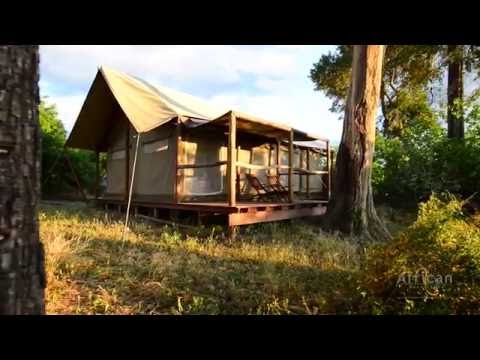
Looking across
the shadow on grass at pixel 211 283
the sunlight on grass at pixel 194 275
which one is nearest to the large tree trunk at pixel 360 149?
the sunlight on grass at pixel 194 275

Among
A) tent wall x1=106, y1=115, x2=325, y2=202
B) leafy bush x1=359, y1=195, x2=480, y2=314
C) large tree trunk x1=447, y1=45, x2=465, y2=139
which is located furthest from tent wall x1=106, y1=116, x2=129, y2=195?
large tree trunk x1=447, y1=45, x2=465, y2=139

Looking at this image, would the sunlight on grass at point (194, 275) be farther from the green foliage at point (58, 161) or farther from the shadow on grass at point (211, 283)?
the green foliage at point (58, 161)

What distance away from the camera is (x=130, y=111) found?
24.4 ft

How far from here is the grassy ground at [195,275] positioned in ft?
9.51

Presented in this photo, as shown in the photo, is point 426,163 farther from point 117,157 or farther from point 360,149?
point 117,157

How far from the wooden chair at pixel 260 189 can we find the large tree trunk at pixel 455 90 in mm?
6923

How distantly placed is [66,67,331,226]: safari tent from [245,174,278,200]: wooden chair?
33 millimetres

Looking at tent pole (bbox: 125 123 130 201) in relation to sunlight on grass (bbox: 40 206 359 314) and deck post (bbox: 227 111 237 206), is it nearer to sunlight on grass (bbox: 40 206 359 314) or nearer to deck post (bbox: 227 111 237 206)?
sunlight on grass (bbox: 40 206 359 314)

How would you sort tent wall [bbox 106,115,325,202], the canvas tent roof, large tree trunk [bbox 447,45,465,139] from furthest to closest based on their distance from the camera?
large tree trunk [bbox 447,45,465,139] → tent wall [bbox 106,115,325,202] → the canvas tent roof

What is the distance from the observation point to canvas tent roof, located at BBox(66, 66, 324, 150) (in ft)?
24.1

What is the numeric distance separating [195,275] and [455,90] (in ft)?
44.1

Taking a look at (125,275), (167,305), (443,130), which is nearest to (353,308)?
(167,305)
